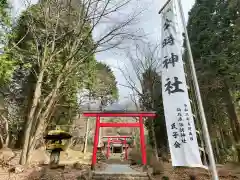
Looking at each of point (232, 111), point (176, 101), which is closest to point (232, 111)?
point (232, 111)

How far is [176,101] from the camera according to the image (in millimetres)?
3820

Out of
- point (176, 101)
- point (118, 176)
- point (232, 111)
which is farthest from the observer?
point (232, 111)

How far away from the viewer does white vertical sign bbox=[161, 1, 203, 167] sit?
3467mm

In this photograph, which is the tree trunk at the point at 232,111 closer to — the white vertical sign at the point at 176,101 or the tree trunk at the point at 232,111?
the tree trunk at the point at 232,111

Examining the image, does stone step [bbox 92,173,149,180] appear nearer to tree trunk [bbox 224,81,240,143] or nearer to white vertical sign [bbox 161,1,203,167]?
white vertical sign [bbox 161,1,203,167]

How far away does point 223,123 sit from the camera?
13148 mm

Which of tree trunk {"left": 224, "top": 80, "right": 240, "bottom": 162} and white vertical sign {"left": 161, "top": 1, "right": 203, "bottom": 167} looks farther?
tree trunk {"left": 224, "top": 80, "right": 240, "bottom": 162}

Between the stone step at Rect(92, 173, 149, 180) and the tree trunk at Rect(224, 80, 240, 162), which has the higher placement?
the tree trunk at Rect(224, 80, 240, 162)

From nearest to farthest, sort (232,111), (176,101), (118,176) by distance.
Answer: (176,101), (118,176), (232,111)

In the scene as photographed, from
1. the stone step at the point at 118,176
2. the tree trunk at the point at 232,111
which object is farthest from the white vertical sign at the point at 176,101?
the tree trunk at the point at 232,111

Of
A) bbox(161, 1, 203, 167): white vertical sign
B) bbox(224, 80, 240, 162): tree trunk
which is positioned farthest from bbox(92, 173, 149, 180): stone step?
bbox(224, 80, 240, 162): tree trunk

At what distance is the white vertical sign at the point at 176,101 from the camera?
3467 mm

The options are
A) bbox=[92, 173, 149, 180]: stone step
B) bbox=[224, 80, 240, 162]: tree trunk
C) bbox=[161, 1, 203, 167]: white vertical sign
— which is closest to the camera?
bbox=[161, 1, 203, 167]: white vertical sign

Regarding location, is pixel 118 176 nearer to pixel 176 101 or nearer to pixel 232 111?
pixel 176 101
